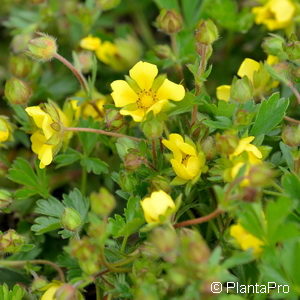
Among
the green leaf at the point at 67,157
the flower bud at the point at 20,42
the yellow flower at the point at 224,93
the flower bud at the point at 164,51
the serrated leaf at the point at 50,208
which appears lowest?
the serrated leaf at the point at 50,208

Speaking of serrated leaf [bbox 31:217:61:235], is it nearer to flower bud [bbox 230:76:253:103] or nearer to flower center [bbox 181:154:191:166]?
flower center [bbox 181:154:191:166]

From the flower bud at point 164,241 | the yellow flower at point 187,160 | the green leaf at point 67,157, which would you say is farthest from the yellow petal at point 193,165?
the green leaf at point 67,157

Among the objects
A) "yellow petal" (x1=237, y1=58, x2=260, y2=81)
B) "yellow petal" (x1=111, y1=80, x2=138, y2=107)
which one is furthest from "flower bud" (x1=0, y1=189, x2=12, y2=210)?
"yellow petal" (x1=237, y1=58, x2=260, y2=81)

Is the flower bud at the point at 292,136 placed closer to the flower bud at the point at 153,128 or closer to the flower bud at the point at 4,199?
the flower bud at the point at 153,128

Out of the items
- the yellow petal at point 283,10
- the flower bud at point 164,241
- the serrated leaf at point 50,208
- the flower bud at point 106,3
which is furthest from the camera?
the flower bud at point 106,3

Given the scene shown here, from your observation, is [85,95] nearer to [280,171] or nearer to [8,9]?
[280,171]

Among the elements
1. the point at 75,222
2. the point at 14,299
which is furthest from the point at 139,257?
the point at 14,299

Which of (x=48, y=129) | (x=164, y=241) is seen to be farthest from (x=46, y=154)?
(x=164, y=241)
